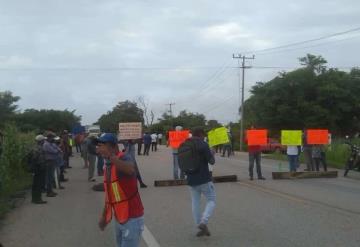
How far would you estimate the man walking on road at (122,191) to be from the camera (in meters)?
5.91

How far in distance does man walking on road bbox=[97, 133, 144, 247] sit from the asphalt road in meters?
3.22

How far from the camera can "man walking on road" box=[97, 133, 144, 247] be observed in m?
5.91

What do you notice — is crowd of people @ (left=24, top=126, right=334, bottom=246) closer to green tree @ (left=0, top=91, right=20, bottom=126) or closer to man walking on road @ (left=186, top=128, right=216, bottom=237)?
man walking on road @ (left=186, top=128, right=216, bottom=237)

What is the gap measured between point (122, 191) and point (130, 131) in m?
13.1

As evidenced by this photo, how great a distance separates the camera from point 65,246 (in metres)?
9.42

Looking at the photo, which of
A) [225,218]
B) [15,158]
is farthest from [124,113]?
[225,218]

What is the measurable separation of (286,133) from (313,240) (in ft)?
41.8

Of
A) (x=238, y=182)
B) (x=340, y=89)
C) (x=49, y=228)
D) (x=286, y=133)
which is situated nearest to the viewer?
(x=49, y=228)

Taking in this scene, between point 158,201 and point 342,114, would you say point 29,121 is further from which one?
point 158,201

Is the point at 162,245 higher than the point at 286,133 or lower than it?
lower

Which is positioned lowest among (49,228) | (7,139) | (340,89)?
(49,228)

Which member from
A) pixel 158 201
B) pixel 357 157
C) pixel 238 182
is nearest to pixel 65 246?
pixel 158 201

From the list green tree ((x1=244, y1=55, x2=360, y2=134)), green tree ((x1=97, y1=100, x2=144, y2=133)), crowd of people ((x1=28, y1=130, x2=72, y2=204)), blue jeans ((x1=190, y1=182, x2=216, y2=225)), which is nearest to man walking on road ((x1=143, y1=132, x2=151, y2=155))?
green tree ((x1=244, y1=55, x2=360, y2=134))

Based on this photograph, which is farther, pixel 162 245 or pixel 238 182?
pixel 238 182
